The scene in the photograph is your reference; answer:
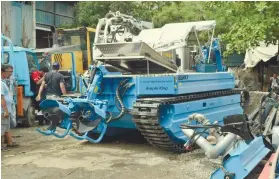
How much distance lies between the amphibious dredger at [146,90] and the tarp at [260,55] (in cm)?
905

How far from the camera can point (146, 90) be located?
22.5ft

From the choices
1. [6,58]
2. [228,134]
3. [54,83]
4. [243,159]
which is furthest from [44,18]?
[243,159]

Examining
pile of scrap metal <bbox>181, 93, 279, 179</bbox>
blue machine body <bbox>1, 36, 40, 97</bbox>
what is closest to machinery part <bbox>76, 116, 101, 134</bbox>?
pile of scrap metal <bbox>181, 93, 279, 179</bbox>

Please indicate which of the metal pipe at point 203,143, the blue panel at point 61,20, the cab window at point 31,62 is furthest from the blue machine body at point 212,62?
the blue panel at point 61,20

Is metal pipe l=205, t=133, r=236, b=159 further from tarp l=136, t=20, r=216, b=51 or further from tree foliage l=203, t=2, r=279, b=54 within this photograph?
tree foliage l=203, t=2, r=279, b=54

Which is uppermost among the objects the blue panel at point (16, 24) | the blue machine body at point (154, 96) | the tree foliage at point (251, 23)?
the blue panel at point (16, 24)

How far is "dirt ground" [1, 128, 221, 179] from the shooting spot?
5.79 meters

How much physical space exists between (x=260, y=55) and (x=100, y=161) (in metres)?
12.7

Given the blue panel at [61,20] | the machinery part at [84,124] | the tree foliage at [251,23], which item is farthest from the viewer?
the blue panel at [61,20]

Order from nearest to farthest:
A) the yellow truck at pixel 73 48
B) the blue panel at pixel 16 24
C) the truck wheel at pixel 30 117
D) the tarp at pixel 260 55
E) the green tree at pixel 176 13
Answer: the truck wheel at pixel 30 117, the yellow truck at pixel 73 48, the tarp at pixel 260 55, the blue panel at pixel 16 24, the green tree at pixel 176 13

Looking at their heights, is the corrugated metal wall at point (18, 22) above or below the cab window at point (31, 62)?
above

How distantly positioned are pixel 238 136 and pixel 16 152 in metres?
4.32

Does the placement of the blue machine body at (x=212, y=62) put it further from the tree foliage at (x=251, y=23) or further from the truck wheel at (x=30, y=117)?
the truck wheel at (x=30, y=117)

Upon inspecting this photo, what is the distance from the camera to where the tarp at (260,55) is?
17.2 m
